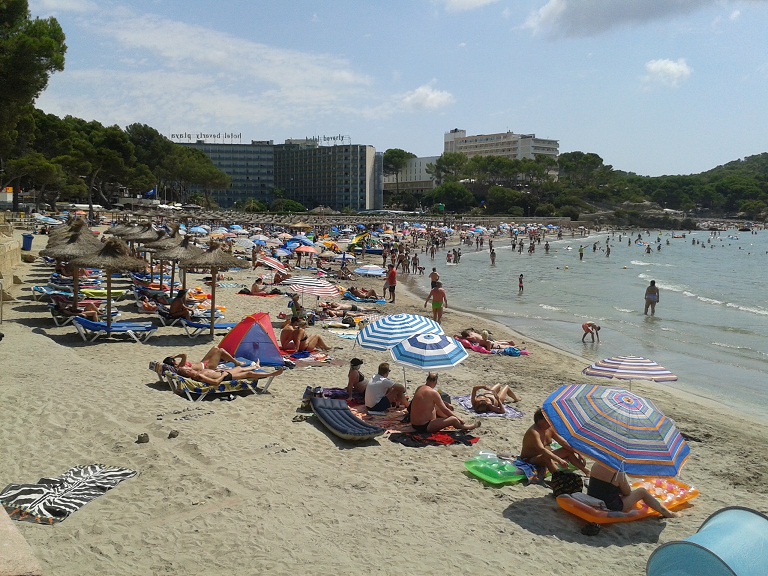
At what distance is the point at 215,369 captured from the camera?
8617 millimetres

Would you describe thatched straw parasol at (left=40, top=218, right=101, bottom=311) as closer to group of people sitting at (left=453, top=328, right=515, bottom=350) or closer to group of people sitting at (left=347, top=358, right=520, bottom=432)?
group of people sitting at (left=347, top=358, right=520, bottom=432)

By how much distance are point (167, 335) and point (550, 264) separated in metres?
35.2

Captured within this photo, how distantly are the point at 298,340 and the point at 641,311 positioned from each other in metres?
14.5

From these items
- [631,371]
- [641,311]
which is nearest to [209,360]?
[631,371]

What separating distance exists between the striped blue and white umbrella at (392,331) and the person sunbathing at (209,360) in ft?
6.34

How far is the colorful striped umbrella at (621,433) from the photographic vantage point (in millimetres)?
5066

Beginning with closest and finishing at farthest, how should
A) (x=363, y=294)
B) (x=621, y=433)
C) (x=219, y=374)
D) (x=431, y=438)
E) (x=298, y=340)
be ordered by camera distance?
(x=621, y=433) → (x=431, y=438) → (x=219, y=374) → (x=298, y=340) → (x=363, y=294)

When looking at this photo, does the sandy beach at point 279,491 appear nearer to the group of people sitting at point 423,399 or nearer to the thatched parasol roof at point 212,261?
the group of people sitting at point 423,399

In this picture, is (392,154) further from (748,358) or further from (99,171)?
(748,358)

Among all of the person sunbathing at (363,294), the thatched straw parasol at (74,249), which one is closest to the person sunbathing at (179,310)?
the thatched straw parasol at (74,249)

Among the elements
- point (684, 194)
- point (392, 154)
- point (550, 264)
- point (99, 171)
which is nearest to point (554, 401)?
point (550, 264)

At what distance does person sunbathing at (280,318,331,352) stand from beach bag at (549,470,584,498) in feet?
20.2

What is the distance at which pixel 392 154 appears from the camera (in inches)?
5443

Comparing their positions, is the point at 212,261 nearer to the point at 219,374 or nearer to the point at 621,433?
the point at 219,374
